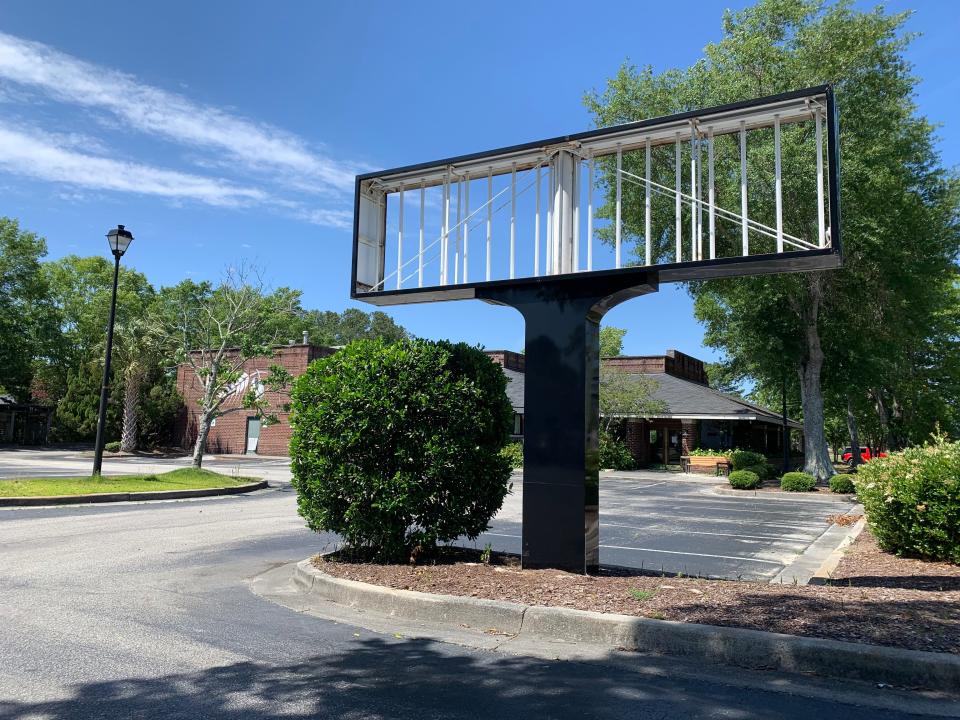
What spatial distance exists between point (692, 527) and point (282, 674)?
10.7 metres

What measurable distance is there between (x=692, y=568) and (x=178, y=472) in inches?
620

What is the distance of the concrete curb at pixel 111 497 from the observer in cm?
1349

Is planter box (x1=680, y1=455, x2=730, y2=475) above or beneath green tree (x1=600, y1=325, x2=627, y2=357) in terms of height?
beneath

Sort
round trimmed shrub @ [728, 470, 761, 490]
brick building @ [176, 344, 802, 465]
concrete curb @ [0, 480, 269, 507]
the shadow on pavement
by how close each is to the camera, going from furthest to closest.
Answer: brick building @ [176, 344, 802, 465]
round trimmed shrub @ [728, 470, 761, 490]
concrete curb @ [0, 480, 269, 507]
the shadow on pavement

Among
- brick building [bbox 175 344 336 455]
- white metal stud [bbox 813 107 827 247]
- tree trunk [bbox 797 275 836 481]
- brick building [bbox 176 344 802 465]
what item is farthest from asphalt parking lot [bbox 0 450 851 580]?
brick building [bbox 175 344 336 455]

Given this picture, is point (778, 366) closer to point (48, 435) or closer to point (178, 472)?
point (178, 472)

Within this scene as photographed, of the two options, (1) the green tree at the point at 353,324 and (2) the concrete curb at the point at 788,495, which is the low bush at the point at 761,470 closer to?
(2) the concrete curb at the point at 788,495

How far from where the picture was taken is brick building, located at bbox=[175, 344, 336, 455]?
133 feet

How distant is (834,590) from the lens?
609 centimetres

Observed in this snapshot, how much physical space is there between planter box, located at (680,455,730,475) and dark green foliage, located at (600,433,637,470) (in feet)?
8.47

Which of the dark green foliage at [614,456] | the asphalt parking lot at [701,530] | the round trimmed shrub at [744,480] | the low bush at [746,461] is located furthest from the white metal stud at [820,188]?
the dark green foliage at [614,456]

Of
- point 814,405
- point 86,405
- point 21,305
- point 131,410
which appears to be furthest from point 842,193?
point 21,305

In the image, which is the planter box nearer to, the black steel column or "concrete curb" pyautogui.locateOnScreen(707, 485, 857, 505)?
"concrete curb" pyautogui.locateOnScreen(707, 485, 857, 505)

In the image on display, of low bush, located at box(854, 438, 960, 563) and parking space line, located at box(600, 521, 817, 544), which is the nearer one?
low bush, located at box(854, 438, 960, 563)
